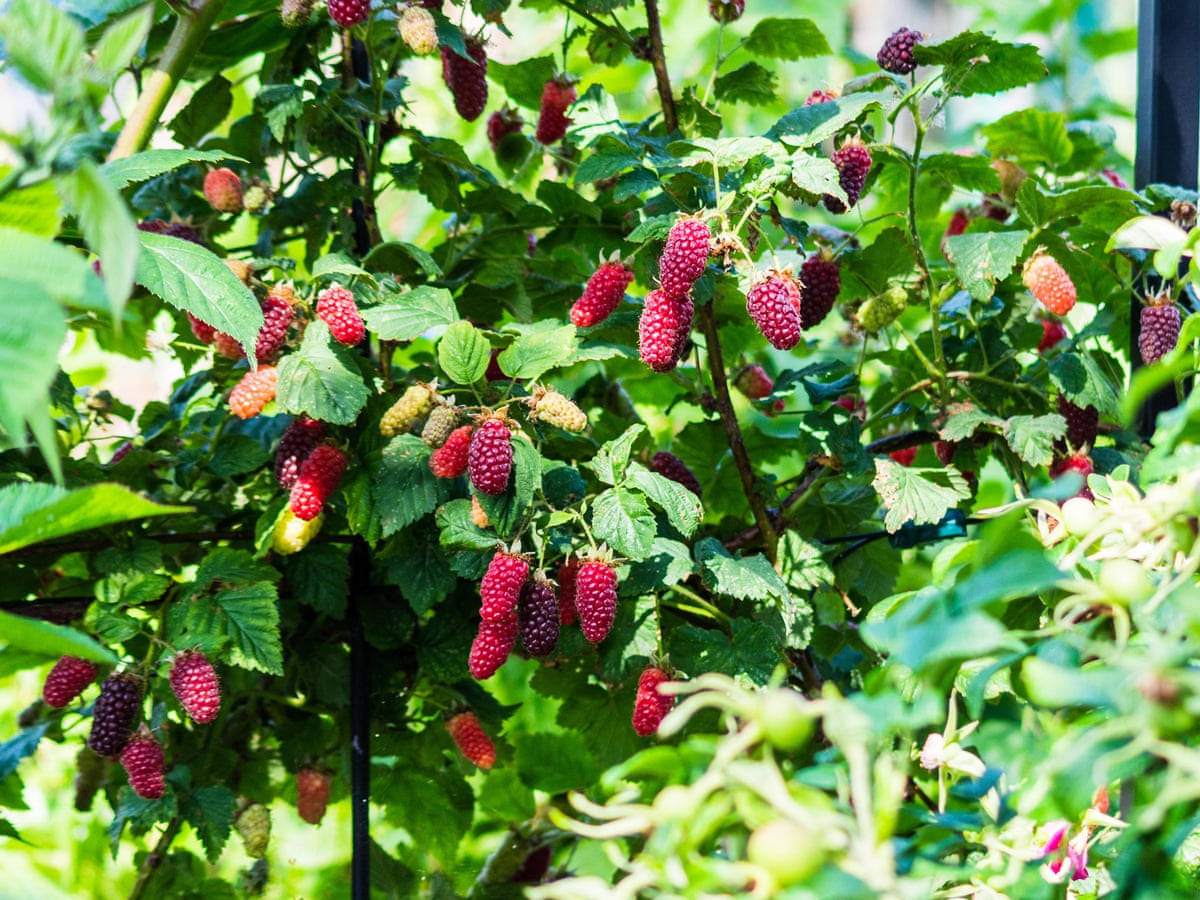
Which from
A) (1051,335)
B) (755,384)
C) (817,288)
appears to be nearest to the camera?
(817,288)

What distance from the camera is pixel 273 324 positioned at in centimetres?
97

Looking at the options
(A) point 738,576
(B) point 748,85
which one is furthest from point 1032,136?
(A) point 738,576

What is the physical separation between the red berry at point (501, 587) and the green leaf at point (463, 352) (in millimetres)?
143

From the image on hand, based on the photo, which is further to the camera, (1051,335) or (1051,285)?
(1051,335)

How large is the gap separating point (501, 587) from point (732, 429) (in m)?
0.31

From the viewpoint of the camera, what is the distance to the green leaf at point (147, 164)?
30.8 inches

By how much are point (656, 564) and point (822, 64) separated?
7.75 ft

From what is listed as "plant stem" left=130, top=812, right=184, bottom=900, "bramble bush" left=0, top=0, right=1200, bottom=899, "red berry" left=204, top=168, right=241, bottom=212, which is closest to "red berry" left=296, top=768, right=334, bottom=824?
"bramble bush" left=0, top=0, right=1200, bottom=899

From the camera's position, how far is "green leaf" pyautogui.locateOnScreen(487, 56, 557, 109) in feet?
4.55

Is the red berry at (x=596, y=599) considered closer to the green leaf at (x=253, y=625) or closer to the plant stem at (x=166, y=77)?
the green leaf at (x=253, y=625)

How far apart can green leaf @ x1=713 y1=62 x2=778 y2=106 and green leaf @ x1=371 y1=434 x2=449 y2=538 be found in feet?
1.79

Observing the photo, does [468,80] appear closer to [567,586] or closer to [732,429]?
[732,429]

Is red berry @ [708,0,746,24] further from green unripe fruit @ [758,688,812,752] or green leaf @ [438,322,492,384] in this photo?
green unripe fruit @ [758,688,812,752]

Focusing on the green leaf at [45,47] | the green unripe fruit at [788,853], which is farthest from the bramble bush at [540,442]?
the green unripe fruit at [788,853]
